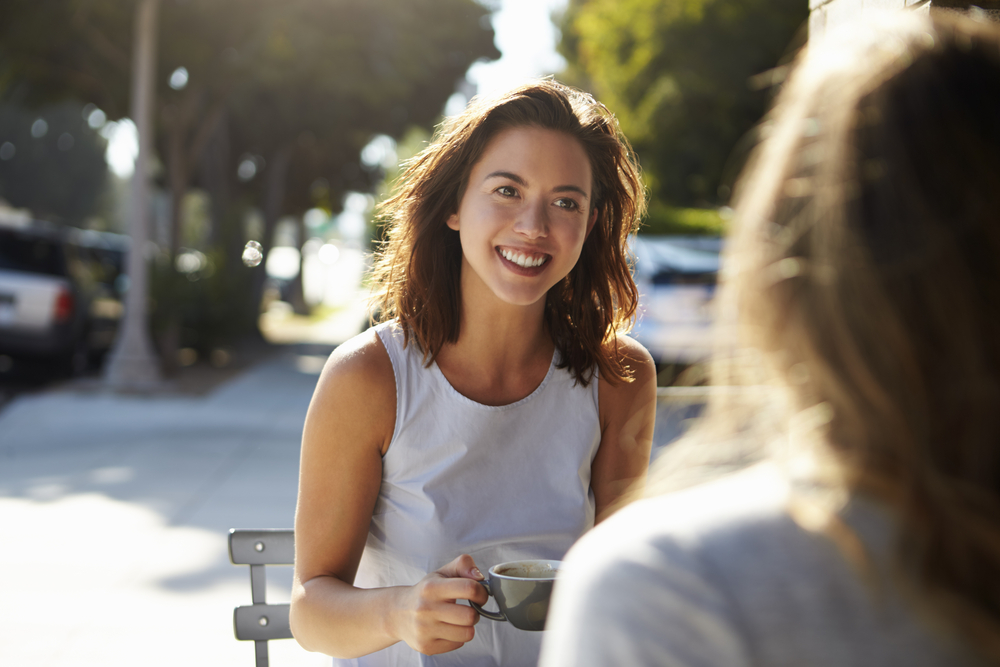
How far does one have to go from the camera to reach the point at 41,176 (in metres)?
48.7

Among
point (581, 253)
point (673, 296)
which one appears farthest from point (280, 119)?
point (581, 253)

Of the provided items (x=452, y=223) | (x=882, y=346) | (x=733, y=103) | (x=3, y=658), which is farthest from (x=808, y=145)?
(x=733, y=103)

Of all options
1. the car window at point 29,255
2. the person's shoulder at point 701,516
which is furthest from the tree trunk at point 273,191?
the person's shoulder at point 701,516

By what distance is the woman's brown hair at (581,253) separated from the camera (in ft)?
7.00

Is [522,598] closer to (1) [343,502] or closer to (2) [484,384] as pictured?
(1) [343,502]

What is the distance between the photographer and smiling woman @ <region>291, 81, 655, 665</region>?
186 cm

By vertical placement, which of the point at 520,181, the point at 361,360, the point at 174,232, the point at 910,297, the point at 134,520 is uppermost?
the point at 174,232

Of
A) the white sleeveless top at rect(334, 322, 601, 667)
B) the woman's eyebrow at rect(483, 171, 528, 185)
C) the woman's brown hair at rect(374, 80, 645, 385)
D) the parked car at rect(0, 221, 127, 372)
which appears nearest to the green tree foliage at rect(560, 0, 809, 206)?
the parked car at rect(0, 221, 127, 372)

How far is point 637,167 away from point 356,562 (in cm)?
129

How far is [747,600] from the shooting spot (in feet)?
2.27

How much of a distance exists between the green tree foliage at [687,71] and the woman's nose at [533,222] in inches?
616

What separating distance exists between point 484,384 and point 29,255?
10432 mm

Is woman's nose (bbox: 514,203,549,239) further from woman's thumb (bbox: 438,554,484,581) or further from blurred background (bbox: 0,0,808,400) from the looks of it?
blurred background (bbox: 0,0,808,400)

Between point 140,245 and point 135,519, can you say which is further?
point 140,245
